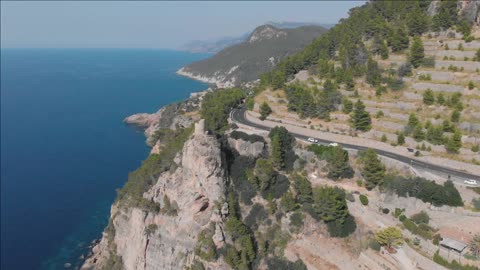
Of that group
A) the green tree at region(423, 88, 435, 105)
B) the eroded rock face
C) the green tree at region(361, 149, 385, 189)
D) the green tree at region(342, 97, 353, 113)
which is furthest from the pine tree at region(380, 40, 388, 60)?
the eroded rock face

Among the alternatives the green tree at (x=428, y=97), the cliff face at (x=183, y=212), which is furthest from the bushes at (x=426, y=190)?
the cliff face at (x=183, y=212)

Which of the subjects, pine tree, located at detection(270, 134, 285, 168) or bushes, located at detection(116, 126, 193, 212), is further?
bushes, located at detection(116, 126, 193, 212)

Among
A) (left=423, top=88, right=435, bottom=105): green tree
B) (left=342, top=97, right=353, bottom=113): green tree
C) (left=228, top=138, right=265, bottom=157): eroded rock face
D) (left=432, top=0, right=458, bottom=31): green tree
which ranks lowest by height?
(left=228, top=138, right=265, bottom=157): eroded rock face

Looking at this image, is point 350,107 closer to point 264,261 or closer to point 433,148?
point 433,148

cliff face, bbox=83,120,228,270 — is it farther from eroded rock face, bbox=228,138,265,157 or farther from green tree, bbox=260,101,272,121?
green tree, bbox=260,101,272,121

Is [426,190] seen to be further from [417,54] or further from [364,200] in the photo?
[417,54]

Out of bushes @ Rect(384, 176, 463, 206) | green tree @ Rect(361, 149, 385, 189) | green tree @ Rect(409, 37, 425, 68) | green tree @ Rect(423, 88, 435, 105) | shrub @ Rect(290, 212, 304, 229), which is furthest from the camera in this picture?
green tree @ Rect(409, 37, 425, 68)

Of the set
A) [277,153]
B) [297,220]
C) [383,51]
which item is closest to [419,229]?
[297,220]

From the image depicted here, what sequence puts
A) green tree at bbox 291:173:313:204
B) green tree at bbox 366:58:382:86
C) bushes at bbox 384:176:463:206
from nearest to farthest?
bushes at bbox 384:176:463:206 < green tree at bbox 291:173:313:204 < green tree at bbox 366:58:382:86

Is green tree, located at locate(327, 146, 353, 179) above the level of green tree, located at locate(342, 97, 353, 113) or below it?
below
